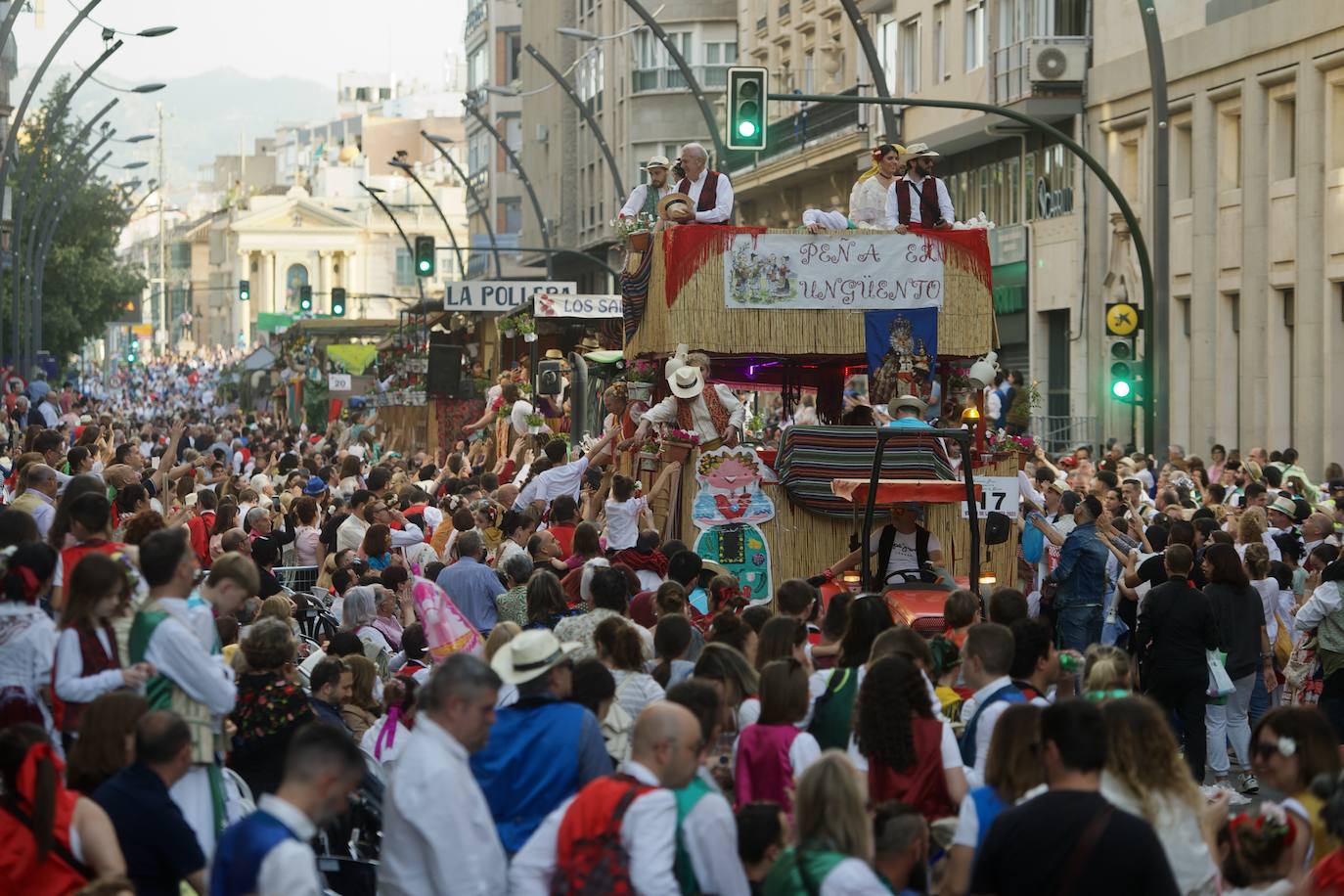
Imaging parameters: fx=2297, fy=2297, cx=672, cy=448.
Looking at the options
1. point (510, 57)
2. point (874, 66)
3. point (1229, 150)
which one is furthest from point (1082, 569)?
point (510, 57)

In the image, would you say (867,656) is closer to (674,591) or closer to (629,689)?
(629,689)

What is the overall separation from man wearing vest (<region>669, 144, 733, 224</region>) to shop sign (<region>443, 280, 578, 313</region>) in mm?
17659

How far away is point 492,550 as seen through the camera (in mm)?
17219

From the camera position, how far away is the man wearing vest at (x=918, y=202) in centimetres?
1759

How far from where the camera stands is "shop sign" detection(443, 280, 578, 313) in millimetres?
35281

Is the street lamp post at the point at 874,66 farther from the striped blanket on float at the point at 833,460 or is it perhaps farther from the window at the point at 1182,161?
the striped blanket on float at the point at 833,460

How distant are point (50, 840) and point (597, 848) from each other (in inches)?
65.2

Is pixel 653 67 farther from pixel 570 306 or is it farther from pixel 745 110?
pixel 745 110

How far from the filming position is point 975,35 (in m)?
41.6

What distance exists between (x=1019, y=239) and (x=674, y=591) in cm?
3044

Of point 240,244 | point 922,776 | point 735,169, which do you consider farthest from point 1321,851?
point 240,244

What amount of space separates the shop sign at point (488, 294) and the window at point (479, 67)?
5958 centimetres

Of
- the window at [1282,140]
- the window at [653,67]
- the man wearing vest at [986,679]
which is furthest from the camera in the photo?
the window at [653,67]

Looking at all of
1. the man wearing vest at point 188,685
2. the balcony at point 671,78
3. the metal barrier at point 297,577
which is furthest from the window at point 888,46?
the man wearing vest at point 188,685
